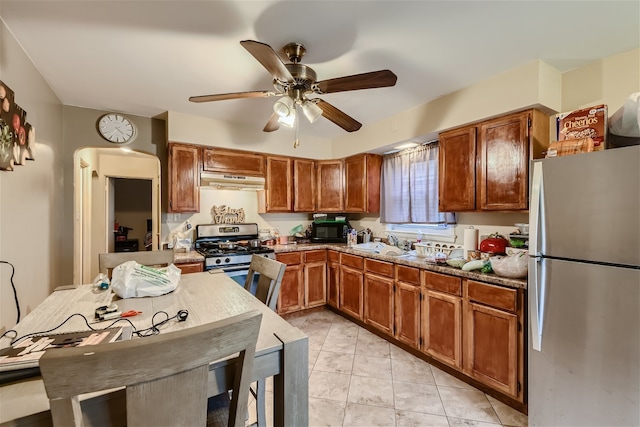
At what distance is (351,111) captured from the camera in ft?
9.94

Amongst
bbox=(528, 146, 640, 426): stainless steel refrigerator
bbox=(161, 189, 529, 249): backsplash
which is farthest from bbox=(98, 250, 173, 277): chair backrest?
bbox=(528, 146, 640, 426): stainless steel refrigerator

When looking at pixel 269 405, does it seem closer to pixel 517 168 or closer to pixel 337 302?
pixel 337 302

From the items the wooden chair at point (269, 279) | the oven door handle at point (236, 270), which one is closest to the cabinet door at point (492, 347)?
the wooden chair at point (269, 279)

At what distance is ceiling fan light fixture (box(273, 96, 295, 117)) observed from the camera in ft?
6.15

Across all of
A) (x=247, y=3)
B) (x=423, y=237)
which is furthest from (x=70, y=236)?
(x=423, y=237)

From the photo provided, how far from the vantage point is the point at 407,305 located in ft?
8.68

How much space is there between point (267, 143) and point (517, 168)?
9.05ft

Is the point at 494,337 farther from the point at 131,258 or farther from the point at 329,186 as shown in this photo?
the point at 131,258

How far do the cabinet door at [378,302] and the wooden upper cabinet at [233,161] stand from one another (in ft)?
6.41

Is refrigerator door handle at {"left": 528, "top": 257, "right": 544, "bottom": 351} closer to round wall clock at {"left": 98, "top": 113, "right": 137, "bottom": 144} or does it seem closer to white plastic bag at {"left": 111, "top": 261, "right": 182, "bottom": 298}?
white plastic bag at {"left": 111, "top": 261, "right": 182, "bottom": 298}

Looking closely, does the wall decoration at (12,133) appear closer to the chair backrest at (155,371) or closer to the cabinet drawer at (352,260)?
the chair backrest at (155,371)

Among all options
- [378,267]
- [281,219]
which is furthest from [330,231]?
[378,267]

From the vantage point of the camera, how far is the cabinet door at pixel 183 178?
3.10 meters

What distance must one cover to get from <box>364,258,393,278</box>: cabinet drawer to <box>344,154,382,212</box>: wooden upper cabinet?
0.85 m
